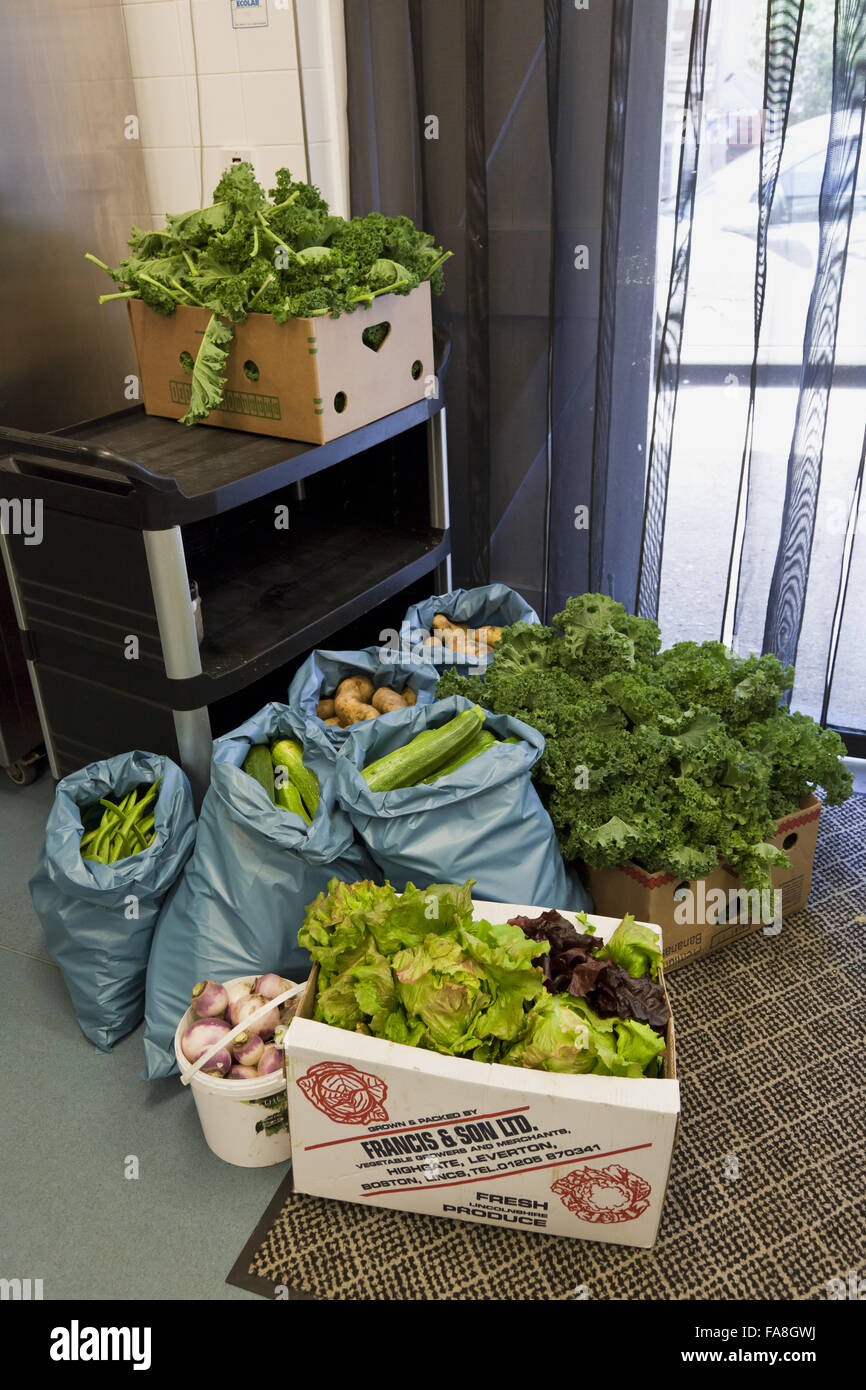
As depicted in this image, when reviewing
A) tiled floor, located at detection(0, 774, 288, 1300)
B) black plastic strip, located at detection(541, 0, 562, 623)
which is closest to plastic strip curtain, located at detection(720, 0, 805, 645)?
black plastic strip, located at detection(541, 0, 562, 623)

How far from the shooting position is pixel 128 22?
2613mm

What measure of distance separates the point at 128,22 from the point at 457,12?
88cm

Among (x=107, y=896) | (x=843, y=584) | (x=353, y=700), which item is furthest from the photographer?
(x=843, y=584)

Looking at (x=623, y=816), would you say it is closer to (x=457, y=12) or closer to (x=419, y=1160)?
(x=419, y=1160)

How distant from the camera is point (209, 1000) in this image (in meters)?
1.68

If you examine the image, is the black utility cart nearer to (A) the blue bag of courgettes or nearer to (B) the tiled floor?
(A) the blue bag of courgettes

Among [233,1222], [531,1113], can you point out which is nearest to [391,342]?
[531,1113]

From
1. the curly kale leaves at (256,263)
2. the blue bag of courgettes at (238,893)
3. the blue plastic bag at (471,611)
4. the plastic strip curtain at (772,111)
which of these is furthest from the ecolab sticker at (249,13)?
the blue bag of courgettes at (238,893)

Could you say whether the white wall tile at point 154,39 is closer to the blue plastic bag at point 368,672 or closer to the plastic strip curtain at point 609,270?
the plastic strip curtain at point 609,270

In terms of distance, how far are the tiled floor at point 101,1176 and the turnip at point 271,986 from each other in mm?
264

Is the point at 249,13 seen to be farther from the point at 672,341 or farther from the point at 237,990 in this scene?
the point at 237,990

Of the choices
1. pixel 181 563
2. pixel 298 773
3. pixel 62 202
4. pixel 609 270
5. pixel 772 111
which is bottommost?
pixel 298 773

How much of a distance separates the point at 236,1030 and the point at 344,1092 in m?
0.21

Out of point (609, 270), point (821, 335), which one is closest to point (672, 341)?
point (609, 270)
